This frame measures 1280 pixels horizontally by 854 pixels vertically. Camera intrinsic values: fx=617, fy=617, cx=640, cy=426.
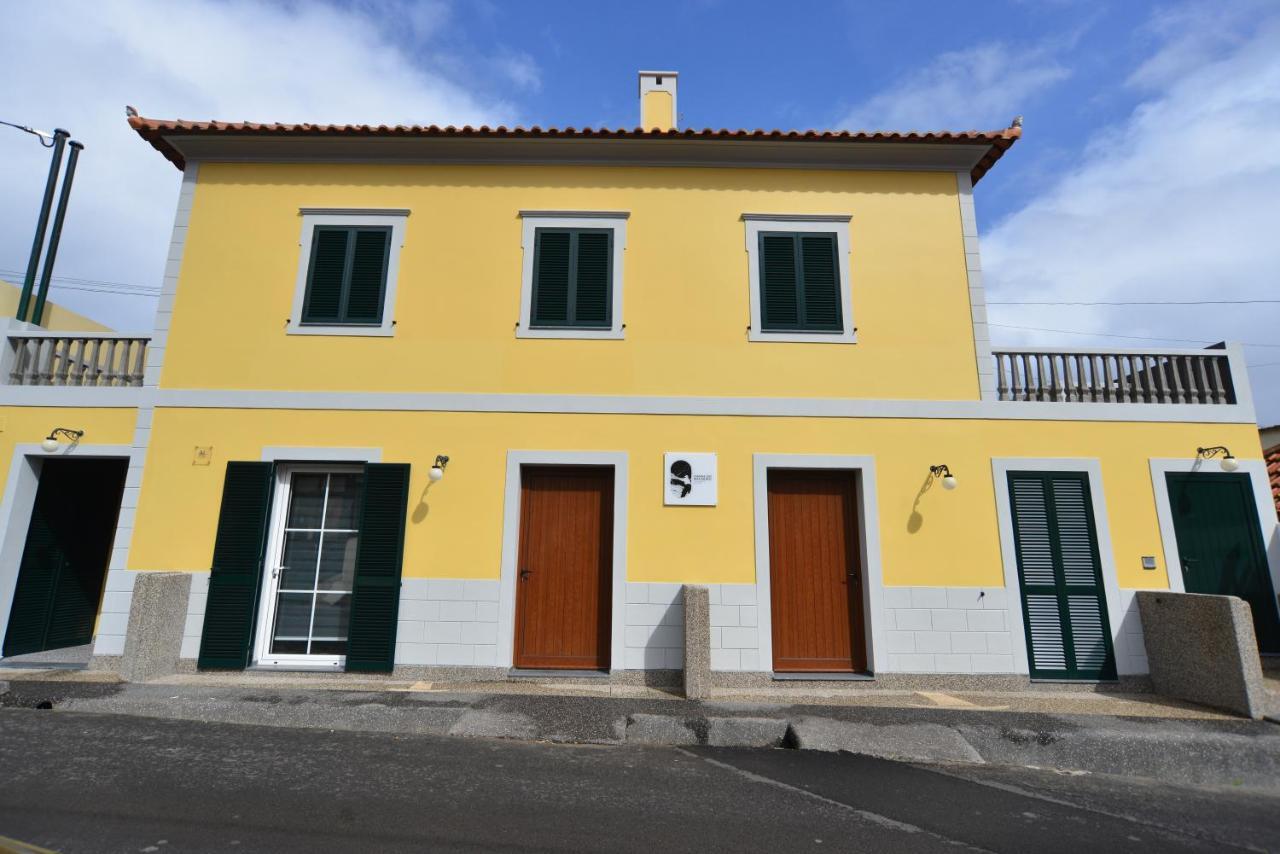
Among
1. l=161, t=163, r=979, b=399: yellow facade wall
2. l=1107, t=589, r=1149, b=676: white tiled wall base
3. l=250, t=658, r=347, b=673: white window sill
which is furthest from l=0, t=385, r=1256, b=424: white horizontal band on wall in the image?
l=250, t=658, r=347, b=673: white window sill

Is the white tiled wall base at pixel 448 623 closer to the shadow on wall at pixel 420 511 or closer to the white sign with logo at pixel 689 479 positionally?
the shadow on wall at pixel 420 511

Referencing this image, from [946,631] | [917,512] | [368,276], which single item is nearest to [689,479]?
[917,512]

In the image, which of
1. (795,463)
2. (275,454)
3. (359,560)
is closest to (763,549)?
(795,463)

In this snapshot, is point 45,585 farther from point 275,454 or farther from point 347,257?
point 347,257

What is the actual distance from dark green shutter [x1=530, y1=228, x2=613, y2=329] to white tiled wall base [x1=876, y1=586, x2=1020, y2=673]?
475 centimetres

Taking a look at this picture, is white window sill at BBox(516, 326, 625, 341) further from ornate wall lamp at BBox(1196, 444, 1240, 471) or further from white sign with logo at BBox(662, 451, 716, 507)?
ornate wall lamp at BBox(1196, 444, 1240, 471)

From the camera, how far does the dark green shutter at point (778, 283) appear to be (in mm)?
7555

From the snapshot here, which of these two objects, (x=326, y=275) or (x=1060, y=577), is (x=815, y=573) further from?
(x=326, y=275)

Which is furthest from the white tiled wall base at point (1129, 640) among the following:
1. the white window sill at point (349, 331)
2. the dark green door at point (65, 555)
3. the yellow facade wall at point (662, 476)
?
the dark green door at point (65, 555)

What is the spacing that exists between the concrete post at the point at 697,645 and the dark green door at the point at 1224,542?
5506mm

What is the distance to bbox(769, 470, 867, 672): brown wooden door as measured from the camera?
696 centimetres

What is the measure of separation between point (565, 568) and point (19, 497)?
6.50 m

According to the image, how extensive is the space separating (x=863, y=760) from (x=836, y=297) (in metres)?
5.08

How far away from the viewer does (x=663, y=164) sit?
791 cm
